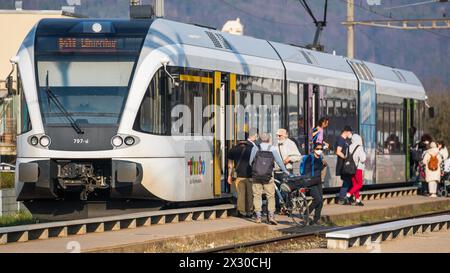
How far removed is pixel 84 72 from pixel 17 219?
441 cm

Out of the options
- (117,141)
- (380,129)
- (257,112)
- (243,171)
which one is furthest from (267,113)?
(380,129)

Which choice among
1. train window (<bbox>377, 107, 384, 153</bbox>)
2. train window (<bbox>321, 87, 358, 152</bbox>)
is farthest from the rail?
train window (<bbox>377, 107, 384, 153</bbox>)

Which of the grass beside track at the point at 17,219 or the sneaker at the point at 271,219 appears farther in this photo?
the grass beside track at the point at 17,219

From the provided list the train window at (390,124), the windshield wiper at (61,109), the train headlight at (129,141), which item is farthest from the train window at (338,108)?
the windshield wiper at (61,109)

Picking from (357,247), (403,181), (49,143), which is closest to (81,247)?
(357,247)

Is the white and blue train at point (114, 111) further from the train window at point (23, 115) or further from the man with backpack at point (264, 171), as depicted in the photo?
the man with backpack at point (264, 171)

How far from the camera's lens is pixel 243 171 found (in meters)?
23.1

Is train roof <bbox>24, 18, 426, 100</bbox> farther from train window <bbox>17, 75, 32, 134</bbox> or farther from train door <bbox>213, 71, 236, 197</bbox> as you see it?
train window <bbox>17, 75, 32, 134</bbox>

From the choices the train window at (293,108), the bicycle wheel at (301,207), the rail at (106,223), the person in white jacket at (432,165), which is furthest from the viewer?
the person in white jacket at (432,165)

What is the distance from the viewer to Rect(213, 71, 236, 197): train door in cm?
2422

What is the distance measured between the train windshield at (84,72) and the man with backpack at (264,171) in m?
2.51

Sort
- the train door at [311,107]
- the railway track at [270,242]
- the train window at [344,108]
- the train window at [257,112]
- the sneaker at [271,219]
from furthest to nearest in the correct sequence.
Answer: the train window at [344,108], the train door at [311,107], the train window at [257,112], the sneaker at [271,219], the railway track at [270,242]

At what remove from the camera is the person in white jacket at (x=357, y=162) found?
2789 cm

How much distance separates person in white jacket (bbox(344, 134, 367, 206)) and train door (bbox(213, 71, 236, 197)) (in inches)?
158
